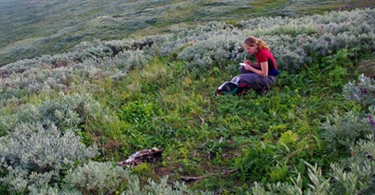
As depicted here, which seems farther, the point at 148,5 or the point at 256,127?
the point at 148,5

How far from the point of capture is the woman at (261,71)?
6969mm

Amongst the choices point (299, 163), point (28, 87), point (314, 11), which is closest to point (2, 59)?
point (28, 87)

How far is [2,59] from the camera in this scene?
34344mm

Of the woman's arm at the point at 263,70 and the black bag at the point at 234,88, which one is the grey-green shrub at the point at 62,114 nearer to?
the black bag at the point at 234,88

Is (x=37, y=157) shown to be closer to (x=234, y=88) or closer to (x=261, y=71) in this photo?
(x=234, y=88)

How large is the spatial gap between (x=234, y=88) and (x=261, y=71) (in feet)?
2.33

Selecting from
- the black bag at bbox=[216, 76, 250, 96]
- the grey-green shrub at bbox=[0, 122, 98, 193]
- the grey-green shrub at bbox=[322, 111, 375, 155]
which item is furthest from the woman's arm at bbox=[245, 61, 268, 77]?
the grey-green shrub at bbox=[0, 122, 98, 193]

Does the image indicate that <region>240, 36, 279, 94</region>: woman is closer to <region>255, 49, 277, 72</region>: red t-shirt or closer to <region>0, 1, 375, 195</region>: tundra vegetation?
<region>255, 49, 277, 72</region>: red t-shirt

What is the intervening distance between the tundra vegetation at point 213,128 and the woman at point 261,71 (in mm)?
252

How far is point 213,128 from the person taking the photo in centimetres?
583

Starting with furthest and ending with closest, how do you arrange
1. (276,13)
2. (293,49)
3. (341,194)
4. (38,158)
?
1. (276,13)
2. (293,49)
3. (38,158)
4. (341,194)

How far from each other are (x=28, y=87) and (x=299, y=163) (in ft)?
33.7

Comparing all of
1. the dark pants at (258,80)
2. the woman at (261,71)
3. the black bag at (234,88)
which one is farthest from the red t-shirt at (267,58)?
the black bag at (234,88)

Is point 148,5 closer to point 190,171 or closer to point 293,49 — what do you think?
point 293,49
